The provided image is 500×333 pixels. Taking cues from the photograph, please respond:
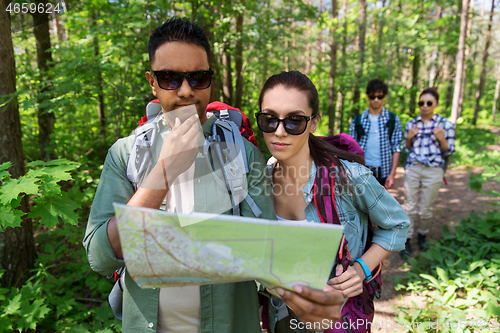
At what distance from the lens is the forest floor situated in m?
3.53

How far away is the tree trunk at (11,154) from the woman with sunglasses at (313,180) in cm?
283

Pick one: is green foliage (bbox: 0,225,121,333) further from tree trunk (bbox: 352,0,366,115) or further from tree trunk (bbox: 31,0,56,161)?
tree trunk (bbox: 352,0,366,115)

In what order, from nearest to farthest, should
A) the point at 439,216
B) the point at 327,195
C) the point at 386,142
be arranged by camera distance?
the point at 327,195 → the point at 386,142 → the point at 439,216

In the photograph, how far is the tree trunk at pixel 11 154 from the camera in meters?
2.91

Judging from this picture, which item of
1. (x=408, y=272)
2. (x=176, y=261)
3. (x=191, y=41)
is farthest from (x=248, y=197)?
(x=408, y=272)

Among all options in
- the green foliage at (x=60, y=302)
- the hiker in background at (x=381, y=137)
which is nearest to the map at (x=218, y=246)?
the green foliage at (x=60, y=302)

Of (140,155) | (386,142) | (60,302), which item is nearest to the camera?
(140,155)

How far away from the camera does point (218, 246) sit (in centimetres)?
89

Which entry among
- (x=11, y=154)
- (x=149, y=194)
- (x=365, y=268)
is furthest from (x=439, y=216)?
(x=11, y=154)

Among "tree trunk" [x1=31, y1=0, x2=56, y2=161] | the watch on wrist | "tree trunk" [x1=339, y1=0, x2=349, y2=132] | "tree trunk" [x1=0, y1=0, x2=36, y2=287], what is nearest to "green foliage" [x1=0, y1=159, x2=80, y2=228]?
"tree trunk" [x1=0, y1=0, x2=36, y2=287]

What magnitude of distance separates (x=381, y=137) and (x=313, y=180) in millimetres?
3613

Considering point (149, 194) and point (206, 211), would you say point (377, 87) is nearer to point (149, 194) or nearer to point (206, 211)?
point (206, 211)

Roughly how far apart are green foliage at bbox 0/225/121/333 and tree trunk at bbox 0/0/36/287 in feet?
0.54

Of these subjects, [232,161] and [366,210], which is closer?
[232,161]
